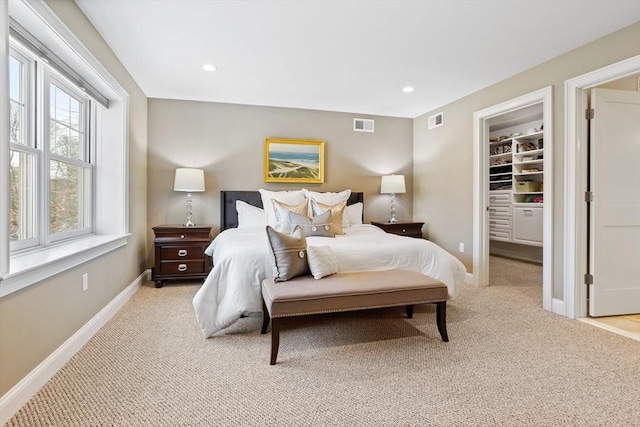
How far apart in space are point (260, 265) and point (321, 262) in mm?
492

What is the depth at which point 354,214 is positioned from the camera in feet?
14.8

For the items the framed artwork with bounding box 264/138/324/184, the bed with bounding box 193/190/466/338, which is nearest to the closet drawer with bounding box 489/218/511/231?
the bed with bounding box 193/190/466/338

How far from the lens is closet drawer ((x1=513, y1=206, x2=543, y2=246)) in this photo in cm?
505

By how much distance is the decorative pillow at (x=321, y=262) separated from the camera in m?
2.36

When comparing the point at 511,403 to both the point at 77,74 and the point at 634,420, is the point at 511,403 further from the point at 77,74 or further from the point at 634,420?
the point at 77,74

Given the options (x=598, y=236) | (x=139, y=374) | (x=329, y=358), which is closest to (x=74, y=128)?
(x=139, y=374)

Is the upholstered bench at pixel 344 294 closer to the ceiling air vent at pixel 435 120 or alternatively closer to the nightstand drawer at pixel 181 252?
the nightstand drawer at pixel 181 252

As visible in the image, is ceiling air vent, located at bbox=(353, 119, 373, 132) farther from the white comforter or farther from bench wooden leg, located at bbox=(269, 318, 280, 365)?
bench wooden leg, located at bbox=(269, 318, 280, 365)

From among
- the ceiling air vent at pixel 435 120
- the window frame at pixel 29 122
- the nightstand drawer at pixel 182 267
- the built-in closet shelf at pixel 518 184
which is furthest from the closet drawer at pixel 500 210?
the window frame at pixel 29 122

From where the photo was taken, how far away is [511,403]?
63.3 inches

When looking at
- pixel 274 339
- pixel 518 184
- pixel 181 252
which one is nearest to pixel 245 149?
pixel 181 252

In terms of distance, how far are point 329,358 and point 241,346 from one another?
0.65 metres

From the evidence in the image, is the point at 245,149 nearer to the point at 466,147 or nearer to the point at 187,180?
the point at 187,180

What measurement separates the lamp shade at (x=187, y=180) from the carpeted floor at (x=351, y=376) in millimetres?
1701
